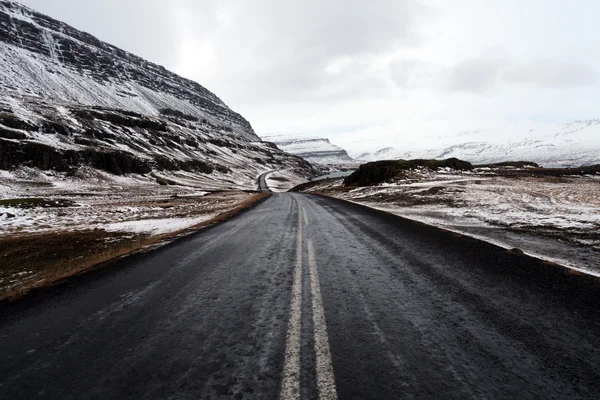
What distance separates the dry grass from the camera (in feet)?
21.5

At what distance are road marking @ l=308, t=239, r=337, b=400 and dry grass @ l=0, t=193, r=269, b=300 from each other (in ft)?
17.1

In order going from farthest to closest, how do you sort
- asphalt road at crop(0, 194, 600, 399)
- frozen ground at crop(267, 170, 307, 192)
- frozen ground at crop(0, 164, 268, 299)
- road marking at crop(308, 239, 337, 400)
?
frozen ground at crop(267, 170, 307, 192), frozen ground at crop(0, 164, 268, 299), asphalt road at crop(0, 194, 600, 399), road marking at crop(308, 239, 337, 400)

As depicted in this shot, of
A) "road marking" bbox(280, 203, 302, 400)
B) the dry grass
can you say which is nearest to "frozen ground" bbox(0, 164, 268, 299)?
the dry grass

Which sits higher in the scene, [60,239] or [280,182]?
[280,182]

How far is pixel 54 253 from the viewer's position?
9648 millimetres

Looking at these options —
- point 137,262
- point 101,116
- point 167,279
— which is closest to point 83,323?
point 167,279

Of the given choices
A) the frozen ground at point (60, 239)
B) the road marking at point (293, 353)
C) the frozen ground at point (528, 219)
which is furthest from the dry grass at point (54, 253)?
the frozen ground at point (528, 219)

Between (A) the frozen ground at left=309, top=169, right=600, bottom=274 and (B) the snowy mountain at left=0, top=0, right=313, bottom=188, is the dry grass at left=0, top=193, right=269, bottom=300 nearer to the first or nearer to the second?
(A) the frozen ground at left=309, top=169, right=600, bottom=274

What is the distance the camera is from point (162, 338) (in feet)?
11.9

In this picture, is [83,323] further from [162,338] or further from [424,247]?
[424,247]

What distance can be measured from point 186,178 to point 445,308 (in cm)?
9015

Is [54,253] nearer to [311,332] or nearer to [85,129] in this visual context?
[311,332]

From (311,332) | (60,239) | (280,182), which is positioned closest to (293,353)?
(311,332)

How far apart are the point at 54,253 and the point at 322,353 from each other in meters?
10.4
